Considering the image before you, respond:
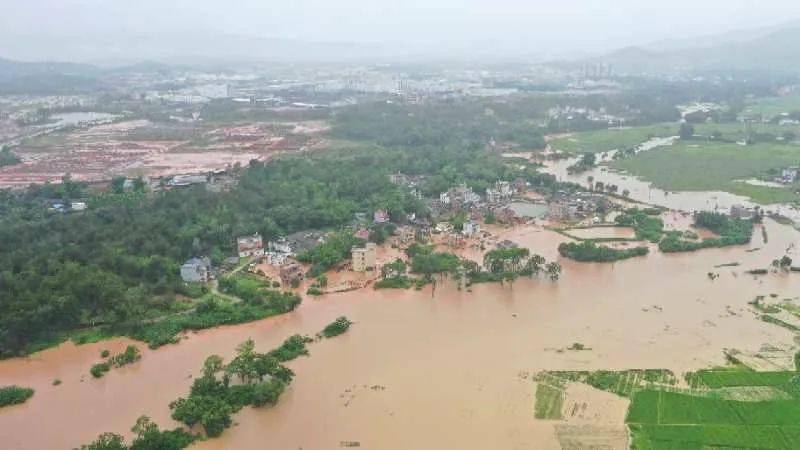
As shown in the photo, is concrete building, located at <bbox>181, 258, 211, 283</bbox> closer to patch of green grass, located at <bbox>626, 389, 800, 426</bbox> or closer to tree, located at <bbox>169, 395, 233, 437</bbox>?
tree, located at <bbox>169, 395, 233, 437</bbox>

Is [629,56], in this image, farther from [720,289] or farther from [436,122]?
[720,289]

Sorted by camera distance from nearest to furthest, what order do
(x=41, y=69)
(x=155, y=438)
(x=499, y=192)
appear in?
(x=155, y=438) → (x=499, y=192) → (x=41, y=69)

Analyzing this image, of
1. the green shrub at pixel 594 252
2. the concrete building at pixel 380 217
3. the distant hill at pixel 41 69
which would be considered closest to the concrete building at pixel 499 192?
the concrete building at pixel 380 217

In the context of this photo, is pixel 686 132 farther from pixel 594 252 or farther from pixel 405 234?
pixel 405 234

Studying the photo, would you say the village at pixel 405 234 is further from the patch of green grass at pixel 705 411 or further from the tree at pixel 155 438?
the patch of green grass at pixel 705 411

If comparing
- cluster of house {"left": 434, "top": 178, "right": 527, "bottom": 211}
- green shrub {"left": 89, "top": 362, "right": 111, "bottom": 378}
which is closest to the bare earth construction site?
cluster of house {"left": 434, "top": 178, "right": 527, "bottom": 211}

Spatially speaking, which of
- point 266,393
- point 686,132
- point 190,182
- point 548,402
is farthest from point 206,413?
point 686,132

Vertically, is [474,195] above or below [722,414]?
above
